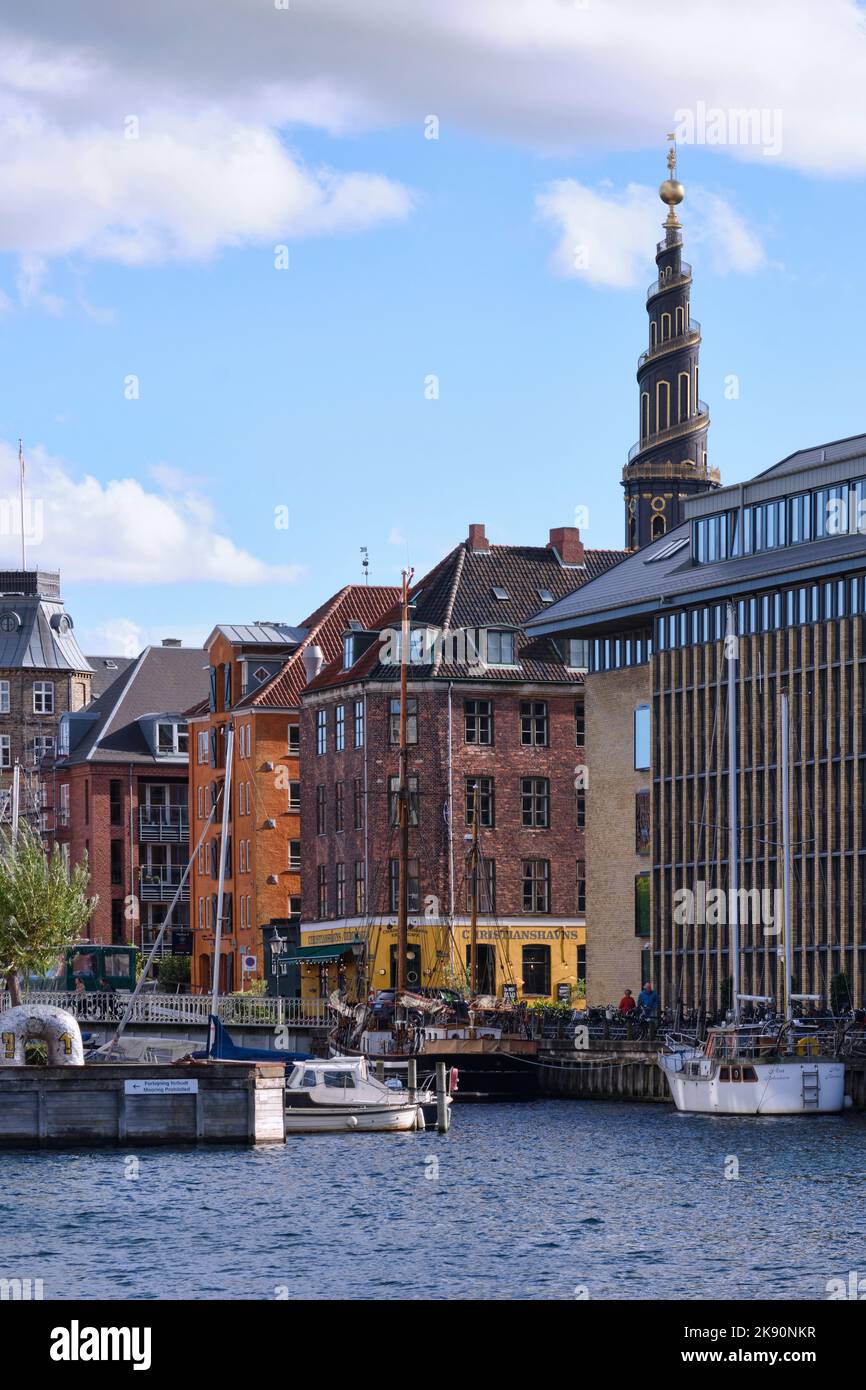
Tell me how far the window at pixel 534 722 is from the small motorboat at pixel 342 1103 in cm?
4412

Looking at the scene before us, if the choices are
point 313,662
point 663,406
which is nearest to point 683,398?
point 663,406

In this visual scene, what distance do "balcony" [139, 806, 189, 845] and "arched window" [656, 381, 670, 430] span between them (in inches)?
1511

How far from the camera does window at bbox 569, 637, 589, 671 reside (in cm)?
12056

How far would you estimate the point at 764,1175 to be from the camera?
6009 cm

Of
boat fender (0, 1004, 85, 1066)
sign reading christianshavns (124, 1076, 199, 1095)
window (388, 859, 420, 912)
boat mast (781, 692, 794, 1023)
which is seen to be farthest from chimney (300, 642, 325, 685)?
sign reading christianshavns (124, 1076, 199, 1095)

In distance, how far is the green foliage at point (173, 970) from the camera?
136 m

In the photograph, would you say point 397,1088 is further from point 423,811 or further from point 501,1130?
point 423,811

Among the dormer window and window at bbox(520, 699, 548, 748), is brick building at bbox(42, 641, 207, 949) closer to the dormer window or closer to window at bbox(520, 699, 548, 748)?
the dormer window

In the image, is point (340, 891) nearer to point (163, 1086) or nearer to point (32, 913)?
point (32, 913)

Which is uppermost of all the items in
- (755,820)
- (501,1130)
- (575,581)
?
(575,581)

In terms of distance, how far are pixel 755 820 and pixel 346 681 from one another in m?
27.4

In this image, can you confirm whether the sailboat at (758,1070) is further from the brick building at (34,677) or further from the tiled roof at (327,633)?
→ the brick building at (34,677)

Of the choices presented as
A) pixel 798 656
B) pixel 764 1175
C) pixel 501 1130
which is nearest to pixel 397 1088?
pixel 501 1130

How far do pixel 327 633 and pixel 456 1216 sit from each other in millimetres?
77019
